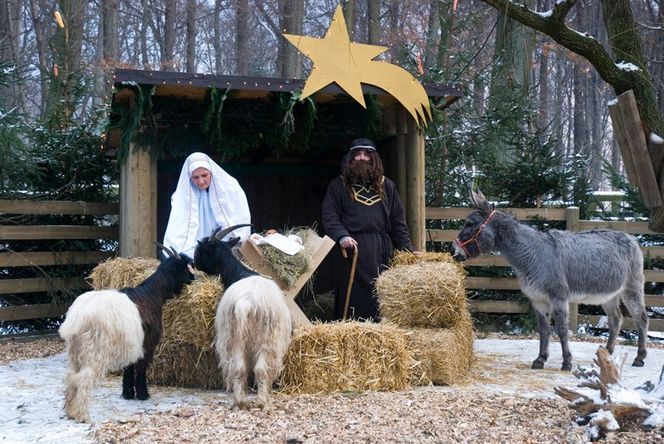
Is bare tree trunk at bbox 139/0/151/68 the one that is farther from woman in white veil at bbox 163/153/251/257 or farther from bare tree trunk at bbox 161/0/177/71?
woman in white veil at bbox 163/153/251/257

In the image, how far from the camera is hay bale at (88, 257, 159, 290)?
22.0 feet

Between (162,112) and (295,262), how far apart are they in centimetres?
253

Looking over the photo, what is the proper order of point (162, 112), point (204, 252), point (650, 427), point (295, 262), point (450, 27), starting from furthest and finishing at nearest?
1. point (450, 27)
2. point (162, 112)
3. point (295, 262)
4. point (204, 252)
5. point (650, 427)

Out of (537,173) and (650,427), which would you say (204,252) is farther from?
(537,173)

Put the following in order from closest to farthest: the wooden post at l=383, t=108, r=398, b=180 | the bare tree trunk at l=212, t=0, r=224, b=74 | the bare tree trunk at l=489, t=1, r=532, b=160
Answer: the wooden post at l=383, t=108, r=398, b=180
the bare tree trunk at l=489, t=1, r=532, b=160
the bare tree trunk at l=212, t=0, r=224, b=74

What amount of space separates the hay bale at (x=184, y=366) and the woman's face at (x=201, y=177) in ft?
4.48

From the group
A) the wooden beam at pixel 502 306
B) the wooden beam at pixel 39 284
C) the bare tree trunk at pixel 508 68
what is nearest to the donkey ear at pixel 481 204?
the bare tree trunk at pixel 508 68

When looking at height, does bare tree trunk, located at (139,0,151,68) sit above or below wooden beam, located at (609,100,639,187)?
above

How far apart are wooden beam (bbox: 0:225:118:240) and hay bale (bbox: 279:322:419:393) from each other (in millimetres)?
4921

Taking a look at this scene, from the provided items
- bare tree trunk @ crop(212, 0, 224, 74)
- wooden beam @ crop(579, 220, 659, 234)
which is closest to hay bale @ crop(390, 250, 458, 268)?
wooden beam @ crop(579, 220, 659, 234)

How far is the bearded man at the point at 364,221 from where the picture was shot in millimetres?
7656

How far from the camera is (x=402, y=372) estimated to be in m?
6.30

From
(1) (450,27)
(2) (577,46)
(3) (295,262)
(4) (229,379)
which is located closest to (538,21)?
(2) (577,46)

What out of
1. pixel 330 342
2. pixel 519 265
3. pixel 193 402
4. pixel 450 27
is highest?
pixel 450 27
